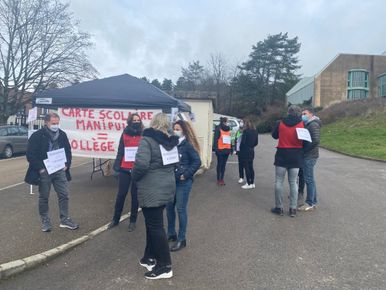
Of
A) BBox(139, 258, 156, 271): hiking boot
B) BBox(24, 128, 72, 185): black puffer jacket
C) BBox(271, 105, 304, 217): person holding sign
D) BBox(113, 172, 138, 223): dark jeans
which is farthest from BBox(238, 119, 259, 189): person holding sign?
BBox(139, 258, 156, 271): hiking boot

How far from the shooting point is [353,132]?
94.2 feet

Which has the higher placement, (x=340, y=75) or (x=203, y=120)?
(x=340, y=75)

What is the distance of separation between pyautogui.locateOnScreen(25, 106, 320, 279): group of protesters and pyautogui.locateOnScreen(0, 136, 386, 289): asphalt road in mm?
303

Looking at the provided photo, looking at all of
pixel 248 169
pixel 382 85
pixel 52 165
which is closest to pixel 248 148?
pixel 248 169

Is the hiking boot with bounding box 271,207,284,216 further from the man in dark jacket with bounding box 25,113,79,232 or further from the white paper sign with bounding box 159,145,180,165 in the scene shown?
the man in dark jacket with bounding box 25,113,79,232

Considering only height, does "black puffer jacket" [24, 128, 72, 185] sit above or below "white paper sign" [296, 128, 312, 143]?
below

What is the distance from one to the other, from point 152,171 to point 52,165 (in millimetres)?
2253

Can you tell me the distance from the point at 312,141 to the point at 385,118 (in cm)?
2652

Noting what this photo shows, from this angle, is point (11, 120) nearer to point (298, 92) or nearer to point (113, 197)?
point (298, 92)

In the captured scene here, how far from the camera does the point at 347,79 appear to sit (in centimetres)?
5169

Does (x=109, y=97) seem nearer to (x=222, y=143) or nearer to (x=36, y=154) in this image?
(x=222, y=143)

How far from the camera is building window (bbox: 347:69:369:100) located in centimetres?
5144

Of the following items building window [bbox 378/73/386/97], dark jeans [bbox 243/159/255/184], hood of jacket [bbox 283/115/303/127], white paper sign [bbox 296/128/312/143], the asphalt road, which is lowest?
the asphalt road

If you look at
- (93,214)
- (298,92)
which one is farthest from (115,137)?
(298,92)
